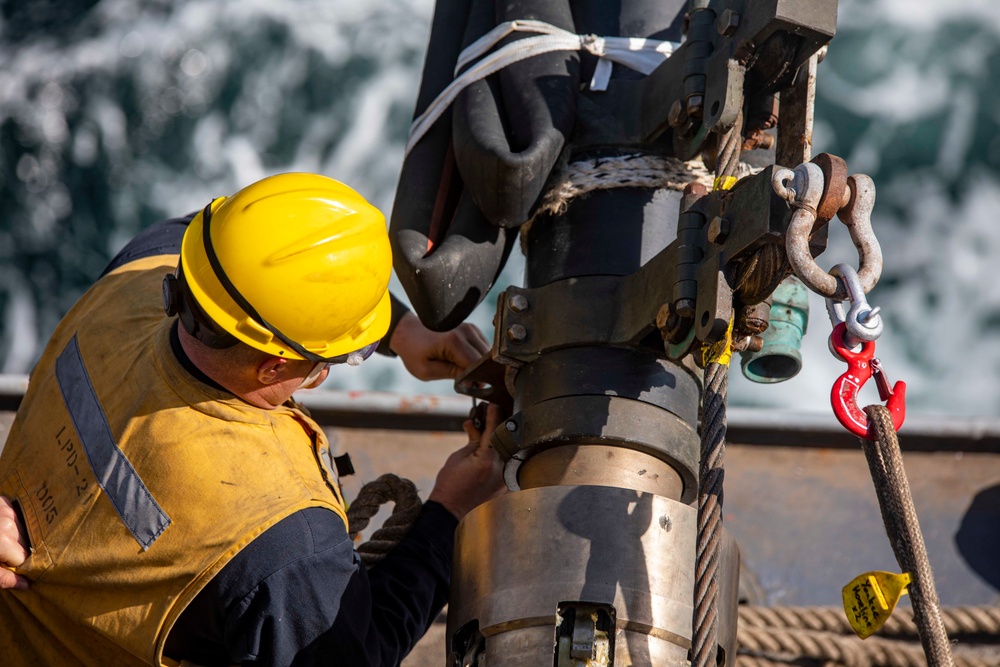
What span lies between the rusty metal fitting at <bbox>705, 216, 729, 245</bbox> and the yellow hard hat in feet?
1.74

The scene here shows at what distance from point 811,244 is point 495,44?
76cm

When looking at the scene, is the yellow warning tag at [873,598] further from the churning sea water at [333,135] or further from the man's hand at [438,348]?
the churning sea water at [333,135]

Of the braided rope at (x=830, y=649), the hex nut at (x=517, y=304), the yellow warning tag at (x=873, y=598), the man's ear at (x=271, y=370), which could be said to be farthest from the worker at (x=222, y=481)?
the braided rope at (x=830, y=649)

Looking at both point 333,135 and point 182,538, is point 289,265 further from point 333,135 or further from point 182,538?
point 333,135

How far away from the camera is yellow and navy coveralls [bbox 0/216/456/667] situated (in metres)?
1.67

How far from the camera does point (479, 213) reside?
197 centimetres

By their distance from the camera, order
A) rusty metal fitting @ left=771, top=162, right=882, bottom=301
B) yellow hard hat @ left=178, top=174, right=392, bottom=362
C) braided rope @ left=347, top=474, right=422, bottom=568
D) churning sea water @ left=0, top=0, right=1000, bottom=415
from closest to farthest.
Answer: rusty metal fitting @ left=771, top=162, right=882, bottom=301 < yellow hard hat @ left=178, top=174, right=392, bottom=362 < braided rope @ left=347, top=474, right=422, bottom=568 < churning sea water @ left=0, top=0, right=1000, bottom=415

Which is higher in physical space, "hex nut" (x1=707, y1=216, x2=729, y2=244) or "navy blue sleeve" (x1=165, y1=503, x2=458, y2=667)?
"hex nut" (x1=707, y1=216, x2=729, y2=244)

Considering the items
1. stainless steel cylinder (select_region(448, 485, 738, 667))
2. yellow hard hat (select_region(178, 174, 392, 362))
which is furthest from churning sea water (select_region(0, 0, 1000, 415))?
stainless steel cylinder (select_region(448, 485, 738, 667))

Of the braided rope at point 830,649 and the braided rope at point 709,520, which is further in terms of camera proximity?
the braided rope at point 830,649

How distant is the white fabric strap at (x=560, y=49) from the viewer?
197cm

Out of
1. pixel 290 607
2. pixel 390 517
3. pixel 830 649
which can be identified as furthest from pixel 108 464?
pixel 830 649

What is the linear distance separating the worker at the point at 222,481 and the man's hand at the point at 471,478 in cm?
10

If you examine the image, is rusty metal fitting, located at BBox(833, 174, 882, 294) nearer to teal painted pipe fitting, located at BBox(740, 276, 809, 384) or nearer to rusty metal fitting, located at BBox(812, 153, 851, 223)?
rusty metal fitting, located at BBox(812, 153, 851, 223)
